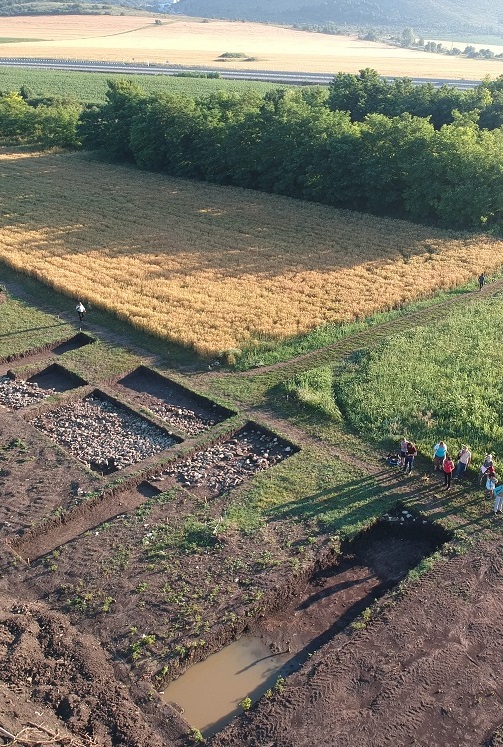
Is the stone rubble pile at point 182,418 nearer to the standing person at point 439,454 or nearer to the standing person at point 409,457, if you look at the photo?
the standing person at point 409,457

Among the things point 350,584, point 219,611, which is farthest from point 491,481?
point 219,611

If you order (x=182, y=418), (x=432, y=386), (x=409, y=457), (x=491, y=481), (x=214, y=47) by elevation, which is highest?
(x=214, y=47)

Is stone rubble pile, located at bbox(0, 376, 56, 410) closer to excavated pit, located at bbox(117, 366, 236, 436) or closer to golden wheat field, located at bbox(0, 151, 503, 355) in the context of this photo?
excavated pit, located at bbox(117, 366, 236, 436)

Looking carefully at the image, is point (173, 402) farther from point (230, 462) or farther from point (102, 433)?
point (230, 462)

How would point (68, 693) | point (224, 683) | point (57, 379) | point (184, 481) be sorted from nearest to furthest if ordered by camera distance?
point (68, 693) → point (224, 683) → point (184, 481) → point (57, 379)

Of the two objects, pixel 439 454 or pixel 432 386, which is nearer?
pixel 439 454
